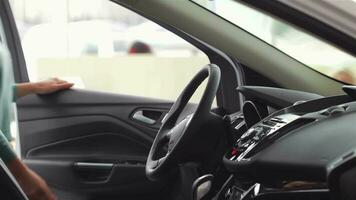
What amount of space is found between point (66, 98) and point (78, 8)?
41cm

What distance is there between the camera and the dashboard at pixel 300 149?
3.83 ft

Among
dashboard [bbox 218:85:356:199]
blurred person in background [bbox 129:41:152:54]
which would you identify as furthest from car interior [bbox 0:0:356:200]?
blurred person in background [bbox 129:41:152:54]

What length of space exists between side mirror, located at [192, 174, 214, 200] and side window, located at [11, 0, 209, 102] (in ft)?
2.74

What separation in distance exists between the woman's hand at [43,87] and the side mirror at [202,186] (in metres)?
1.05

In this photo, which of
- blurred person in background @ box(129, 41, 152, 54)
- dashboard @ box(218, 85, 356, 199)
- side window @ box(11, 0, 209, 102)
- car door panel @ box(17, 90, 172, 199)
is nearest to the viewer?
dashboard @ box(218, 85, 356, 199)

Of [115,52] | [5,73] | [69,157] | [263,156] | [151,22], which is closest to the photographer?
[263,156]

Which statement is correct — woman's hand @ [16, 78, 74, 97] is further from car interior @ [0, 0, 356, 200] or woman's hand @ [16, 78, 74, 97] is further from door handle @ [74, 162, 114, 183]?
door handle @ [74, 162, 114, 183]

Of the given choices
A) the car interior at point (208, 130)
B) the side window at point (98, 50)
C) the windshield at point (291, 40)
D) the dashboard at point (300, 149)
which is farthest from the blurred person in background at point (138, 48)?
the dashboard at point (300, 149)

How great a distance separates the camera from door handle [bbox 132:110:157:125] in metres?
2.49

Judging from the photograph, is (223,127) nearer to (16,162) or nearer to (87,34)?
(16,162)

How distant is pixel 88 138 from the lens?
8.22ft

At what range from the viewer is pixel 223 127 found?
163 cm

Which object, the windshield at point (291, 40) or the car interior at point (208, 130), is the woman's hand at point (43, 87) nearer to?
the car interior at point (208, 130)

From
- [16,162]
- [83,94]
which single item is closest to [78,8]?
[83,94]
